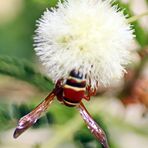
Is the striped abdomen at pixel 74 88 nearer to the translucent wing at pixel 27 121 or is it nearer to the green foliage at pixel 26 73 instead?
the translucent wing at pixel 27 121

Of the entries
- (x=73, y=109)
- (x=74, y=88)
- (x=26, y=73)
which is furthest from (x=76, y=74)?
(x=73, y=109)

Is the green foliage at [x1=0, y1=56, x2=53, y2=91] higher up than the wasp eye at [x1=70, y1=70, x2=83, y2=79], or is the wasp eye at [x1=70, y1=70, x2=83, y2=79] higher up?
the wasp eye at [x1=70, y1=70, x2=83, y2=79]

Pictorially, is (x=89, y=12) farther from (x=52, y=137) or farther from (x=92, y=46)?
(x=52, y=137)

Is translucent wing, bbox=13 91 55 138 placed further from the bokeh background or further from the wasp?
the bokeh background

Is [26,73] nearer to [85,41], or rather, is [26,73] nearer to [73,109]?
[73,109]

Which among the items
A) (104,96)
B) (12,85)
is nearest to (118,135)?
(104,96)

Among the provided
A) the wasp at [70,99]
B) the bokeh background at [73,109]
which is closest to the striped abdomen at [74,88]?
the wasp at [70,99]

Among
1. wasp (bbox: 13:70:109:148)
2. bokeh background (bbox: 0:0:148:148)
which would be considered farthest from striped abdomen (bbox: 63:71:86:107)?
bokeh background (bbox: 0:0:148:148)
